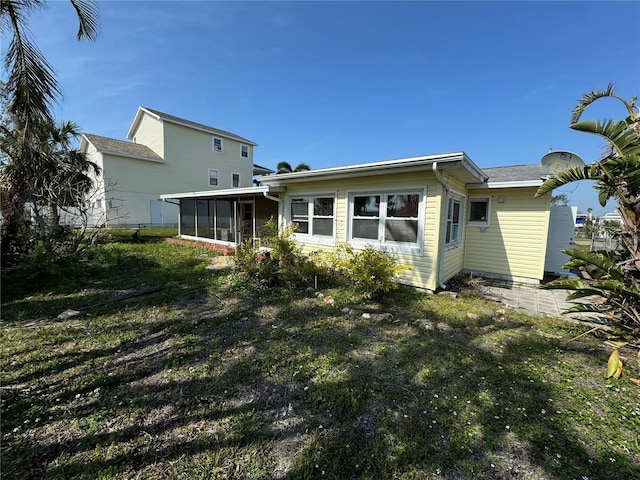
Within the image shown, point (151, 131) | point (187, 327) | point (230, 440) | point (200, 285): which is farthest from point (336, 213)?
point (151, 131)

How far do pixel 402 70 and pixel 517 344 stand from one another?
1100 cm

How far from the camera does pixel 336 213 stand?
7.14 m

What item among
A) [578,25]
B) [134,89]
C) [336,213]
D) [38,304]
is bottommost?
[38,304]

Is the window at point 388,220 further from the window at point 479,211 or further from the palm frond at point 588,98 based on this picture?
the window at point 479,211

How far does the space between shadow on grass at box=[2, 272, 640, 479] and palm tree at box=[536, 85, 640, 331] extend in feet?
2.53

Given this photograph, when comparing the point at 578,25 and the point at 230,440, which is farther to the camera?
the point at 578,25

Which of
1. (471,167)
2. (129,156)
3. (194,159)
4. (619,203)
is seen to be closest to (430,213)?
(471,167)

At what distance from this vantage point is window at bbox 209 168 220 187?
74.7ft

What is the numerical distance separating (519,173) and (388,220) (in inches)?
191

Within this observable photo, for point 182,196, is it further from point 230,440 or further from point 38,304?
point 230,440

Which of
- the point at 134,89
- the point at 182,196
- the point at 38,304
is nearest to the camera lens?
the point at 38,304

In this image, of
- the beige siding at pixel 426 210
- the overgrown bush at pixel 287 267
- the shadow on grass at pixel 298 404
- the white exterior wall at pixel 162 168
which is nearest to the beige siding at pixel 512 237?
the beige siding at pixel 426 210

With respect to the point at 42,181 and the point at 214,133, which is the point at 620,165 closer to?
the point at 42,181

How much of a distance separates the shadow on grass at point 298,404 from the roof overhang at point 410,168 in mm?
3041
